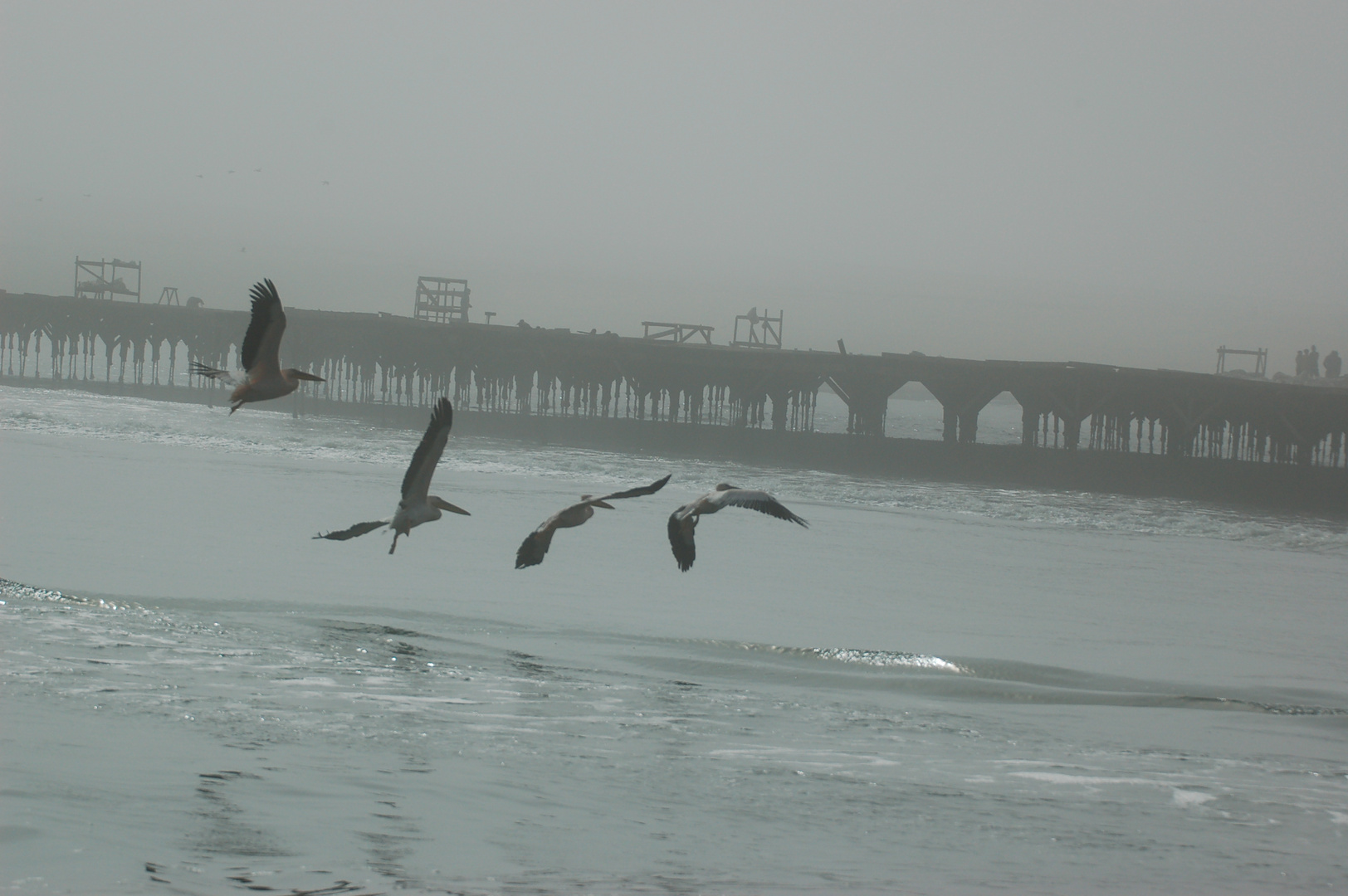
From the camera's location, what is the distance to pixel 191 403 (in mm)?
52688

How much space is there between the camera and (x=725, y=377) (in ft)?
165

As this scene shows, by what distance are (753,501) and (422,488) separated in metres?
1.92

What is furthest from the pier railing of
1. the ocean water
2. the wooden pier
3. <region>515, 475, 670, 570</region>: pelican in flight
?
<region>515, 475, 670, 570</region>: pelican in flight

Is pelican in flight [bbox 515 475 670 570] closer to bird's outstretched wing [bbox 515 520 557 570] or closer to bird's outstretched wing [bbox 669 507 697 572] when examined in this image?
bird's outstretched wing [bbox 515 520 557 570]

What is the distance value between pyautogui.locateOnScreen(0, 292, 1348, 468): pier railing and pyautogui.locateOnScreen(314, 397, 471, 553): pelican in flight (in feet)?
121

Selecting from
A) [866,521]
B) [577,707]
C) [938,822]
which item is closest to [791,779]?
[938,822]

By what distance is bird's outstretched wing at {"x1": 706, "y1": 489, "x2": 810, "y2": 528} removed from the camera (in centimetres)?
708

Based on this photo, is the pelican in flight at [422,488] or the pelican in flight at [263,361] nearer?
the pelican in flight at [263,361]

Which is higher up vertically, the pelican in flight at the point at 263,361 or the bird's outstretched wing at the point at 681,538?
the pelican in flight at the point at 263,361

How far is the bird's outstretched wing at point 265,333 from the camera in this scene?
666 cm

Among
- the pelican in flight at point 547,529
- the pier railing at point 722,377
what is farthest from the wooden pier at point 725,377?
the pelican in flight at point 547,529

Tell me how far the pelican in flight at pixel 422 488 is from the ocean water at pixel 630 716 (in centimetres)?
116

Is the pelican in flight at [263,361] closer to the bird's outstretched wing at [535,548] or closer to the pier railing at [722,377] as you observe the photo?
the bird's outstretched wing at [535,548]

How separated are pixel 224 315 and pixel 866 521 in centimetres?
4358
